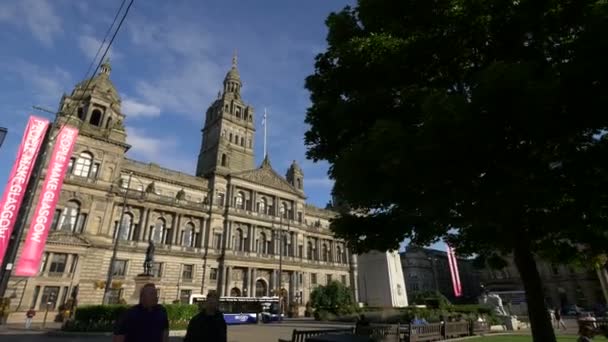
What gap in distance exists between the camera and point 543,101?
18.5ft

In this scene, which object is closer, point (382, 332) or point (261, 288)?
point (382, 332)

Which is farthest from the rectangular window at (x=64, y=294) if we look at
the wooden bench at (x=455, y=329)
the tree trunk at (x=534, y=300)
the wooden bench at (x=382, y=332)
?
the tree trunk at (x=534, y=300)

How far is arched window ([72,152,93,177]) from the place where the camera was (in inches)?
1316

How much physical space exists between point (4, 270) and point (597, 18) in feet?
58.0

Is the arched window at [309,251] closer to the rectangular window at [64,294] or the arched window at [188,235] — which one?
the arched window at [188,235]

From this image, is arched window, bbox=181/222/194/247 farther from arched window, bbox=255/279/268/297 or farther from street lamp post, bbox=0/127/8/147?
street lamp post, bbox=0/127/8/147

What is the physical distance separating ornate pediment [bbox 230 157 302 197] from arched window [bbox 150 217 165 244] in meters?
10.9

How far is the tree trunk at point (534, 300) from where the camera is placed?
290 inches

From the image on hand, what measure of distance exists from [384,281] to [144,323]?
3060 centimetres

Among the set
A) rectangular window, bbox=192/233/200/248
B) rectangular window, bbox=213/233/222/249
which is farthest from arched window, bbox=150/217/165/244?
rectangular window, bbox=213/233/222/249

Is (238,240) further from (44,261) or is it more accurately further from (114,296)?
(44,261)

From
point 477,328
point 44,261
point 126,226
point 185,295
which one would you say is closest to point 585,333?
point 477,328

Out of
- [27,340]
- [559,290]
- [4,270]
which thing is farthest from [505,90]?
[559,290]

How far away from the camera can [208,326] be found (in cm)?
537
